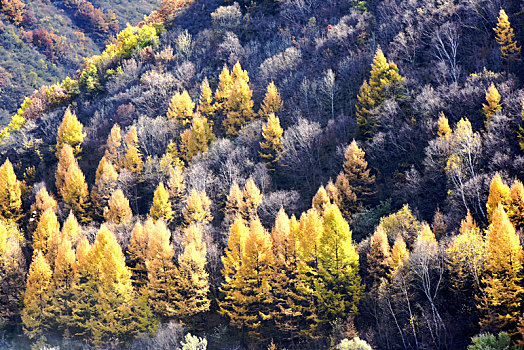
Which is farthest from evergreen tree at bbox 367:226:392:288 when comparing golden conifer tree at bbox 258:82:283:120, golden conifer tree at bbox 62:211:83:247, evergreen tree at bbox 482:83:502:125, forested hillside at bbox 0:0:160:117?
forested hillside at bbox 0:0:160:117

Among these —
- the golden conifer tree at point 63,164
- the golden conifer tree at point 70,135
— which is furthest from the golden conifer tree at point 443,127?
the golden conifer tree at point 70,135

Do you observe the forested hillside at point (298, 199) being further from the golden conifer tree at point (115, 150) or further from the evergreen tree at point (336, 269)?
the golden conifer tree at point (115, 150)

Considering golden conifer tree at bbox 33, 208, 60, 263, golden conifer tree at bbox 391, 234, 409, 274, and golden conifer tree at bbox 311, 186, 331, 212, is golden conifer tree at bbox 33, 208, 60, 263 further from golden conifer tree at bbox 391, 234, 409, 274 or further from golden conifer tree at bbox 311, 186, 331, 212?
golden conifer tree at bbox 391, 234, 409, 274

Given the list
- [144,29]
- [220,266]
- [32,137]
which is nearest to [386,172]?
[220,266]

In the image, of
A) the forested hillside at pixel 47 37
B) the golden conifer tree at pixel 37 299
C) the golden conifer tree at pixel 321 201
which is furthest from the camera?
the forested hillside at pixel 47 37

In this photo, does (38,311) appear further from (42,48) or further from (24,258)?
(42,48)

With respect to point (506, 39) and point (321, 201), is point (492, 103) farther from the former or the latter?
point (321, 201)
